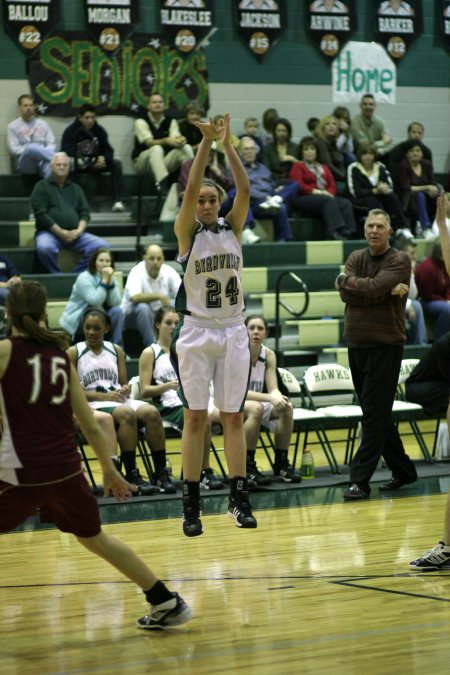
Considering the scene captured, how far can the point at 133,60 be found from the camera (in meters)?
15.0

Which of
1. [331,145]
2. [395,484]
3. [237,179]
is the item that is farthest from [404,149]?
[237,179]

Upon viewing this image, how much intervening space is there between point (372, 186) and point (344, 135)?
1087mm

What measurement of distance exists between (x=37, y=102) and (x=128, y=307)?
4000mm

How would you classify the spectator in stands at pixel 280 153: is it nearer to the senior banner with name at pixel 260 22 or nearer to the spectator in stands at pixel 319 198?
the spectator in stands at pixel 319 198

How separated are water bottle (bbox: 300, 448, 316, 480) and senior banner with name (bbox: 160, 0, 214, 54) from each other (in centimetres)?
725

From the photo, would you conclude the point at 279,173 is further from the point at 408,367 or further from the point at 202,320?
the point at 202,320

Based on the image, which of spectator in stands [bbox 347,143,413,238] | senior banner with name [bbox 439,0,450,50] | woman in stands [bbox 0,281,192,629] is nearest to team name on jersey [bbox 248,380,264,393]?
woman in stands [bbox 0,281,192,629]

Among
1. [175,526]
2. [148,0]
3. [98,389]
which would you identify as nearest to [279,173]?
[148,0]

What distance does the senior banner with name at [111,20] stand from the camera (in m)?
14.7

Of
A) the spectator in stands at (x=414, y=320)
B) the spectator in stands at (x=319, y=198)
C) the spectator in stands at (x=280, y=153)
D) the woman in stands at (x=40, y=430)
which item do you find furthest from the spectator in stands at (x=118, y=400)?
the spectator in stands at (x=280, y=153)

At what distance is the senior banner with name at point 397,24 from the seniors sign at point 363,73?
0.48 ft

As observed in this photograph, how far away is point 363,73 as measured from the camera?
54.6ft

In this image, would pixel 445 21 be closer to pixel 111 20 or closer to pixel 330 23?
pixel 330 23

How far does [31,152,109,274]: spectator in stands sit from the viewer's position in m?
12.4
